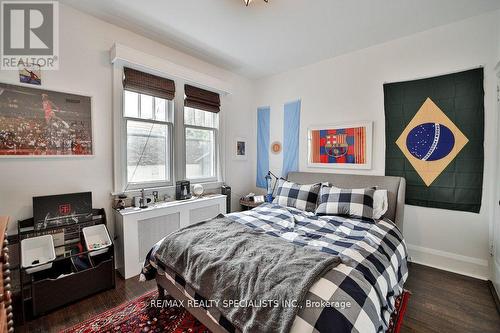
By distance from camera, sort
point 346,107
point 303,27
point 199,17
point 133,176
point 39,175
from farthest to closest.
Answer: point 346,107, point 133,176, point 303,27, point 199,17, point 39,175

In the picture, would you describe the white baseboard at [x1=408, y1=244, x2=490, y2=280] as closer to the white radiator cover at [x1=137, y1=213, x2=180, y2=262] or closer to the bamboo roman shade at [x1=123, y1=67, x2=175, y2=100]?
the white radiator cover at [x1=137, y1=213, x2=180, y2=262]

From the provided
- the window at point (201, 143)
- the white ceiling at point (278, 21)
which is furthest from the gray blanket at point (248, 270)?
the white ceiling at point (278, 21)

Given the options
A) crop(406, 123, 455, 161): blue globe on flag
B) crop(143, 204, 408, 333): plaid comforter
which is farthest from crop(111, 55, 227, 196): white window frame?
crop(406, 123, 455, 161): blue globe on flag

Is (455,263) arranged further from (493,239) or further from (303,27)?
(303,27)

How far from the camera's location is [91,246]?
2105 millimetres

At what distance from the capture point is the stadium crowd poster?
74.3 inches

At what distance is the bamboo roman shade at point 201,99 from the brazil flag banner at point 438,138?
242cm

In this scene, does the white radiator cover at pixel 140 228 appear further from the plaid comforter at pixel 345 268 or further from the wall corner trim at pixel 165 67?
the wall corner trim at pixel 165 67

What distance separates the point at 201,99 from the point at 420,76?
2.87 m

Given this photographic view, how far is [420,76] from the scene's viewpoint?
100 inches

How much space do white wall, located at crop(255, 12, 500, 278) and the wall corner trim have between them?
144 cm

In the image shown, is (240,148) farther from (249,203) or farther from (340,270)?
(340,270)

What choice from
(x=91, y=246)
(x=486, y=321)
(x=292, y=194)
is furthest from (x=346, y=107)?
(x=91, y=246)

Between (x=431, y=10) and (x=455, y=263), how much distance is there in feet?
8.92
